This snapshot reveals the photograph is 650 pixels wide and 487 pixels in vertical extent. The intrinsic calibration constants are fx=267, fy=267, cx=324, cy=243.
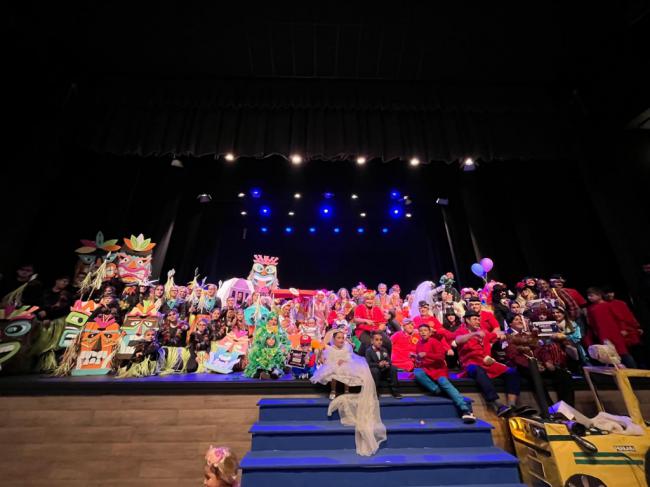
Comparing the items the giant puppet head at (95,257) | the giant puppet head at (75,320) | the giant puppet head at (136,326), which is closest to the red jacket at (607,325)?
the giant puppet head at (136,326)

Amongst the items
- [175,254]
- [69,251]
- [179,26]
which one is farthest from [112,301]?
[179,26]

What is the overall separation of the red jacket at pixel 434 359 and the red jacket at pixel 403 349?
2.22 feet

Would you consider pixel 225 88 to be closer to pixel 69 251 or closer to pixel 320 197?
pixel 69 251

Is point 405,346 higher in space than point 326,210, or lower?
lower

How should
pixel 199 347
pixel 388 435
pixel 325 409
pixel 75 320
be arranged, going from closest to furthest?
pixel 388 435 → pixel 325 409 → pixel 75 320 → pixel 199 347

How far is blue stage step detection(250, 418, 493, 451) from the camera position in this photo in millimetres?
2393

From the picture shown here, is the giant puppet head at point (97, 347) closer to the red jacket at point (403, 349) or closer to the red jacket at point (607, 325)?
the red jacket at point (403, 349)

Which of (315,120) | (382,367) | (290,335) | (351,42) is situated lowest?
(382,367)

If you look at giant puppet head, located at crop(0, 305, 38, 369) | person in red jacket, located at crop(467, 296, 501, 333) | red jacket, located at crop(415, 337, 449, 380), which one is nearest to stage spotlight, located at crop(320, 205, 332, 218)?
person in red jacket, located at crop(467, 296, 501, 333)

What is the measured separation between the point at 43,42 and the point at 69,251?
3.04 meters

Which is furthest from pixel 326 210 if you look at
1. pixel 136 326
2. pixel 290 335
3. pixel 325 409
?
pixel 325 409

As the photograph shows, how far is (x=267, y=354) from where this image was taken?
130 inches

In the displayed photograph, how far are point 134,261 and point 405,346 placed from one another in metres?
4.75

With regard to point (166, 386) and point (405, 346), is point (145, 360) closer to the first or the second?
point (166, 386)
